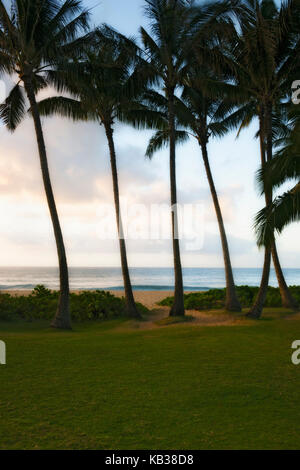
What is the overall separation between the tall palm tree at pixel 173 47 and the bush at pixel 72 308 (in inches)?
114

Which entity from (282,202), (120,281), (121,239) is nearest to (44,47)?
(121,239)

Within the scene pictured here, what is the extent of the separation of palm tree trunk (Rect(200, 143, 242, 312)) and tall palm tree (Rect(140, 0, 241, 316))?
2.97 m

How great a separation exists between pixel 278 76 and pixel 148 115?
6018 mm

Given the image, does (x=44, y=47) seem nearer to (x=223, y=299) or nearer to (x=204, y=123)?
(x=204, y=123)

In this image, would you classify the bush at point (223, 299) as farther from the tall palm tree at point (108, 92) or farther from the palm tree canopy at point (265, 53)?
the palm tree canopy at point (265, 53)

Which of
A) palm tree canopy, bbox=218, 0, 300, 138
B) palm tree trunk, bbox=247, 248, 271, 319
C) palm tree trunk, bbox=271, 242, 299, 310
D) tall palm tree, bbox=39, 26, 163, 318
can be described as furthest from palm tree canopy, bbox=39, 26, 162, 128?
palm tree trunk, bbox=271, 242, 299, 310

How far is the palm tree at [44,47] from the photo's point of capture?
12766mm

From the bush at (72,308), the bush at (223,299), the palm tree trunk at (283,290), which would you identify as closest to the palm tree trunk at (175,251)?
the bush at (72,308)

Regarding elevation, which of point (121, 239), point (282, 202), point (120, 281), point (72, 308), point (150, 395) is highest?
point (282, 202)

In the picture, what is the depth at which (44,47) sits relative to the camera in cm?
1316

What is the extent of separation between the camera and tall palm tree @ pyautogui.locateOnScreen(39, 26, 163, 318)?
14305 millimetres

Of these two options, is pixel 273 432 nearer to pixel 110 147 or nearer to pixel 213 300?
pixel 110 147

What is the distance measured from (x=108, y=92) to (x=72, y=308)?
8.95 meters
